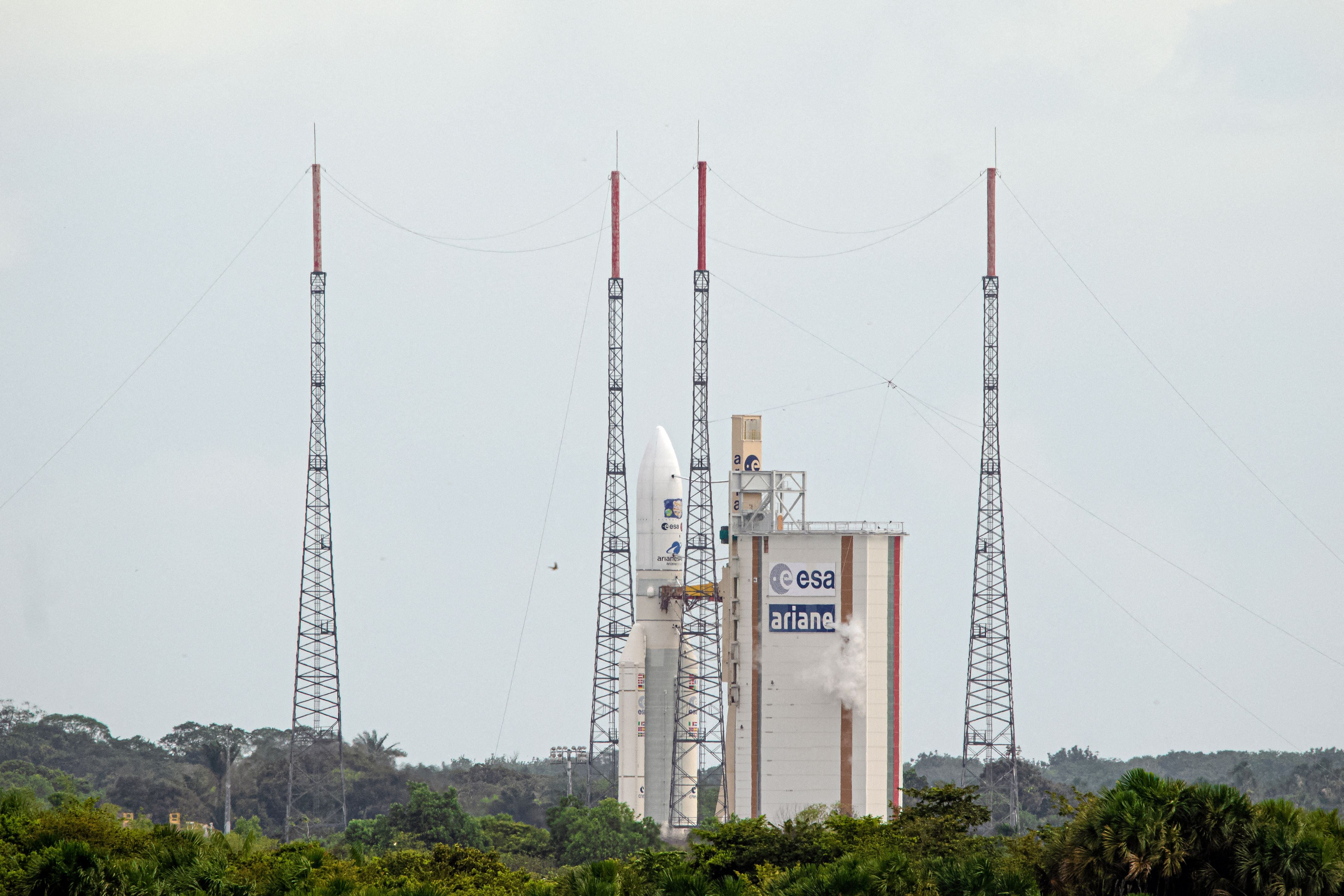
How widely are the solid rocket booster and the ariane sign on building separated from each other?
1640 cm

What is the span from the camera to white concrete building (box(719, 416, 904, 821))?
302 ft

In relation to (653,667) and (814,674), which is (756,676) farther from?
(653,667)

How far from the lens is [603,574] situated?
111m

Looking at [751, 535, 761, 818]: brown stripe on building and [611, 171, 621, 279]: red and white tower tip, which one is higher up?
[611, 171, 621, 279]: red and white tower tip

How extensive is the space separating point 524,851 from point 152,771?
97.1 meters

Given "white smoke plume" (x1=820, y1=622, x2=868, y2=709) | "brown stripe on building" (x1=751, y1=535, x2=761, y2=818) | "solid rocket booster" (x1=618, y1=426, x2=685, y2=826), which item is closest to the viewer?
"brown stripe on building" (x1=751, y1=535, x2=761, y2=818)

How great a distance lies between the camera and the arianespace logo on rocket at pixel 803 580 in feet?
308

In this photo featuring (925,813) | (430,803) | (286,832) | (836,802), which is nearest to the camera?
(925,813)

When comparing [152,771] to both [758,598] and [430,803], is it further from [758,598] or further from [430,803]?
[758,598]

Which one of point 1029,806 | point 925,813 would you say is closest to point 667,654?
point 925,813

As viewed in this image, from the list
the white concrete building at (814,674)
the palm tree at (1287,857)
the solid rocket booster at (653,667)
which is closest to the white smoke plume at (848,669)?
the white concrete building at (814,674)

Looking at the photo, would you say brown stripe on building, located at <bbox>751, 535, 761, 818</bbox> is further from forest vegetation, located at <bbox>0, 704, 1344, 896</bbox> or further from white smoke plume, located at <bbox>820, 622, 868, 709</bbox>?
white smoke plume, located at <bbox>820, 622, 868, 709</bbox>

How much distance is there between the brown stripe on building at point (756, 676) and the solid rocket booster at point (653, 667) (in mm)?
15717

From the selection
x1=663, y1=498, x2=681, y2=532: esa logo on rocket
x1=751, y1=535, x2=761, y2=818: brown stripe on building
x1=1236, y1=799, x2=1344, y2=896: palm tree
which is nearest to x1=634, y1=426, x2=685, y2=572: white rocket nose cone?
x1=663, y1=498, x2=681, y2=532: esa logo on rocket
